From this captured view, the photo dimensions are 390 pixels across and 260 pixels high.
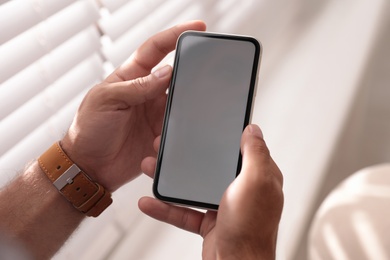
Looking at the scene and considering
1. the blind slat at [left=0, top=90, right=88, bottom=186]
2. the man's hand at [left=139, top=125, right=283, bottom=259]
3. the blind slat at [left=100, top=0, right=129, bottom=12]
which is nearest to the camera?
the man's hand at [left=139, top=125, right=283, bottom=259]

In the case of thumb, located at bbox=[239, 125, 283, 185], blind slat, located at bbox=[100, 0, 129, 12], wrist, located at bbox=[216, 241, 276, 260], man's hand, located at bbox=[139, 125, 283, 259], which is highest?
blind slat, located at bbox=[100, 0, 129, 12]

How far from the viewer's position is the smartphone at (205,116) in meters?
0.66

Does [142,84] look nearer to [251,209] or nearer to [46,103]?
[46,103]

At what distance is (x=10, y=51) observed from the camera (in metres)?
0.62

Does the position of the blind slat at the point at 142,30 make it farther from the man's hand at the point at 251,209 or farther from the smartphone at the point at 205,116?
the man's hand at the point at 251,209

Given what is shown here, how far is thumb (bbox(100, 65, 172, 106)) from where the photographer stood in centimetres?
67

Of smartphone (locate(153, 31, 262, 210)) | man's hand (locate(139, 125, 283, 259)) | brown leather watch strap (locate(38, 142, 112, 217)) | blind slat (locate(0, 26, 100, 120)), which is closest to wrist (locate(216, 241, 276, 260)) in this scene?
man's hand (locate(139, 125, 283, 259))

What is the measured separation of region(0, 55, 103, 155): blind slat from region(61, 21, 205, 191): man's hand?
0.14 ft

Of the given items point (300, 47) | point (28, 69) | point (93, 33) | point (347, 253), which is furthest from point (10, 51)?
point (300, 47)

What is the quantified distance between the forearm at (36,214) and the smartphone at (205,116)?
0.55ft

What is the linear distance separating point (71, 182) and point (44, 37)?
0.23 metres

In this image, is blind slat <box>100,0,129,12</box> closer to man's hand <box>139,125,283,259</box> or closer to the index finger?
the index finger

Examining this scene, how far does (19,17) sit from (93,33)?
156 mm

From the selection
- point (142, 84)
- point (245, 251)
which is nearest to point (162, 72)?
point (142, 84)
